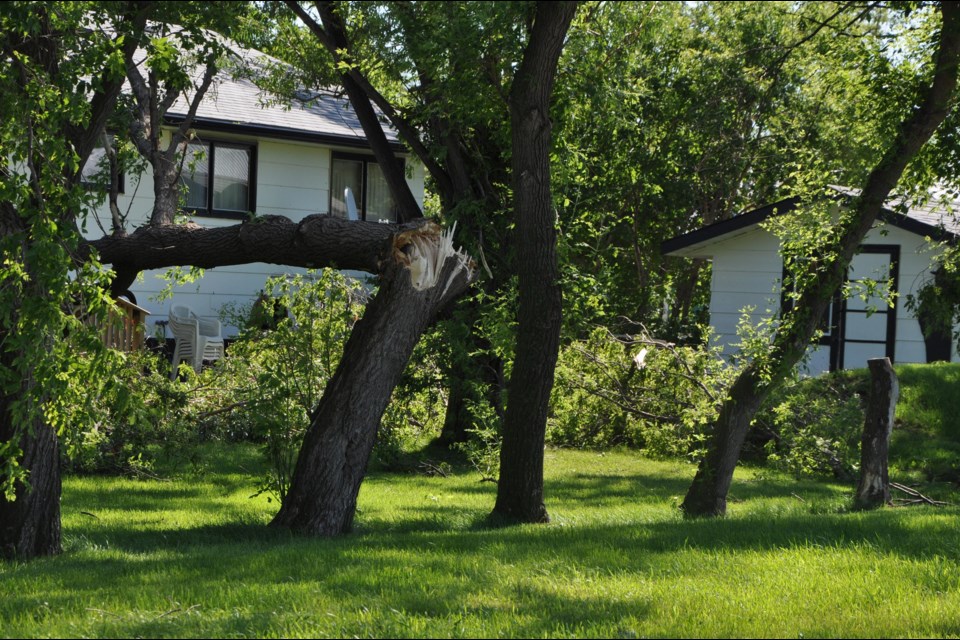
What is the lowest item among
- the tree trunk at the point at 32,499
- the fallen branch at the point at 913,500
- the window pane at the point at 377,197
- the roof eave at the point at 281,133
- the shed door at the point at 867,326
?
the fallen branch at the point at 913,500

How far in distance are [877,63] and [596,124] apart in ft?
9.25

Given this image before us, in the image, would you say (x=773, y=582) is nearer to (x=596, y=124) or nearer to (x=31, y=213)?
(x=31, y=213)

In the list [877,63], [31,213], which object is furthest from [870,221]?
[31,213]

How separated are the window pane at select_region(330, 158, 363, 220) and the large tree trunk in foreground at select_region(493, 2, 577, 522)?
13.2 metres

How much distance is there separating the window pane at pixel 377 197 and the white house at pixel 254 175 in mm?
21

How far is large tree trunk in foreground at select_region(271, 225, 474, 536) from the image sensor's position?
870cm

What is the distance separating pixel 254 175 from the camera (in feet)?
70.5

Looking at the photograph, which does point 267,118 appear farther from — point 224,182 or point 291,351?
point 291,351

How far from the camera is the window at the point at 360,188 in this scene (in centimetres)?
2253

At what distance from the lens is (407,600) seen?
5.72 metres

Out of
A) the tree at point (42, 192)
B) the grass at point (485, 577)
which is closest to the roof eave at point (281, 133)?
A: the grass at point (485, 577)

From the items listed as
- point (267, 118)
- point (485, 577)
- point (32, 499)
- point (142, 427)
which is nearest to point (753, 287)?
point (267, 118)

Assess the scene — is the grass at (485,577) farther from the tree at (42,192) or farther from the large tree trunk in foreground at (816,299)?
the tree at (42,192)

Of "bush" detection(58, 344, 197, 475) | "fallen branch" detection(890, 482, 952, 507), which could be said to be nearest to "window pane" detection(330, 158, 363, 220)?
"bush" detection(58, 344, 197, 475)
